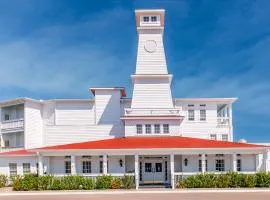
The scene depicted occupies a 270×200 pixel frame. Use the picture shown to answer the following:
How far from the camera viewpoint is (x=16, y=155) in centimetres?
3666

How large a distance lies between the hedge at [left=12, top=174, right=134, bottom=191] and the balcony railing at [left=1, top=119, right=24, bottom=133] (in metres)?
10.8

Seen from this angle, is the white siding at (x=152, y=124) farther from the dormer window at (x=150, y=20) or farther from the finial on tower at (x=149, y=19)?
the dormer window at (x=150, y=20)

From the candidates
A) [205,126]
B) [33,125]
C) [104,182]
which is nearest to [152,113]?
[205,126]

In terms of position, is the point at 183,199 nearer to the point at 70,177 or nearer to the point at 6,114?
the point at 70,177

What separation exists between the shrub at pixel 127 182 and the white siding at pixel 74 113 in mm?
11312

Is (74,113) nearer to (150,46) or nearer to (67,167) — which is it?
(67,167)

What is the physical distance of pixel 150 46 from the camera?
40.9m

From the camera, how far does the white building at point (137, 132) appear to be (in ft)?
109

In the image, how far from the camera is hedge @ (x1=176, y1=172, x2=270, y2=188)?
31656mm

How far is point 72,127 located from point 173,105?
31.7 ft

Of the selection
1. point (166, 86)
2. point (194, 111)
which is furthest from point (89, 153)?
point (194, 111)

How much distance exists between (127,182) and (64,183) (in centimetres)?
445

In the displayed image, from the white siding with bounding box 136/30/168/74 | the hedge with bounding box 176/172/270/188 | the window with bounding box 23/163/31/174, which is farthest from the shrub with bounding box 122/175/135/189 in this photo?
the white siding with bounding box 136/30/168/74

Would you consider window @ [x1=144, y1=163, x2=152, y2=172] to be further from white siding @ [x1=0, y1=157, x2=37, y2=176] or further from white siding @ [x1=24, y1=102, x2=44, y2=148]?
white siding @ [x1=24, y1=102, x2=44, y2=148]
